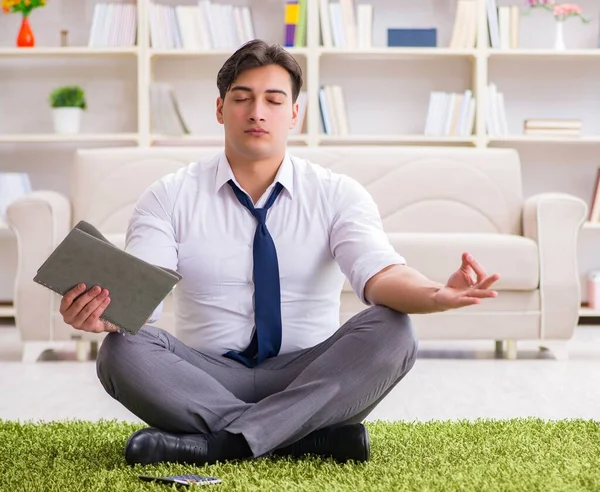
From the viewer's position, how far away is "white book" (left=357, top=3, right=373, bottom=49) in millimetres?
4965

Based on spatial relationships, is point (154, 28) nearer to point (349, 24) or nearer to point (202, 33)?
point (202, 33)

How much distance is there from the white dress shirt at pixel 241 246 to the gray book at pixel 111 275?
0.84 ft

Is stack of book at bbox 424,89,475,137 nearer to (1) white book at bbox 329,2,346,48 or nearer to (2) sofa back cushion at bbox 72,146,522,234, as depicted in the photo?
(1) white book at bbox 329,2,346,48

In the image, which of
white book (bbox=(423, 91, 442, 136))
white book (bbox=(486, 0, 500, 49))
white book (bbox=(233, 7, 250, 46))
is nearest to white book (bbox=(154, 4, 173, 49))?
white book (bbox=(233, 7, 250, 46))

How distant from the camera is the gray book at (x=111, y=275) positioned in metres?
1.67

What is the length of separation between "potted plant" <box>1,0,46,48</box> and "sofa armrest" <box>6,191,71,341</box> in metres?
1.53

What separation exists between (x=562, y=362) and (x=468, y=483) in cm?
204

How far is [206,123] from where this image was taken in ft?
17.5

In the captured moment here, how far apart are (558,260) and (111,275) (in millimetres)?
2368

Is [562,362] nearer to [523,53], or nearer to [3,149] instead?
[523,53]

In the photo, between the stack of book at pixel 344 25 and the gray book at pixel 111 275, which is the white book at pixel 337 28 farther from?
the gray book at pixel 111 275

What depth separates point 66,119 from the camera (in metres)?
5.01

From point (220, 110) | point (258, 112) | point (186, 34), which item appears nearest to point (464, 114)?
point (186, 34)

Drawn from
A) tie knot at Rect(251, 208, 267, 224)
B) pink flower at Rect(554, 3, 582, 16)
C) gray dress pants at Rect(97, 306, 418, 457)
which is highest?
pink flower at Rect(554, 3, 582, 16)
